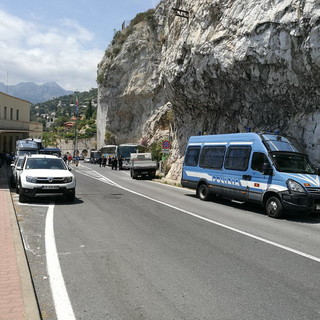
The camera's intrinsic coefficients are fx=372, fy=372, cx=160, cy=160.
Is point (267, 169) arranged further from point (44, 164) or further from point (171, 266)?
point (44, 164)

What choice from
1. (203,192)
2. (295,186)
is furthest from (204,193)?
(295,186)

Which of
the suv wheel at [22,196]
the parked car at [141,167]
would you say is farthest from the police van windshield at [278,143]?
the parked car at [141,167]

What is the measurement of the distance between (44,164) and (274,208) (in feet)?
27.2

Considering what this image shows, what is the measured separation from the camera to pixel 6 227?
8250mm

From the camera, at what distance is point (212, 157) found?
14961 millimetres

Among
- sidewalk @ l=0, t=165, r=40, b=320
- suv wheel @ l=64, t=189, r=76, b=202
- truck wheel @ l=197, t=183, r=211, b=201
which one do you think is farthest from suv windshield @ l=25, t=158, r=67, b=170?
sidewalk @ l=0, t=165, r=40, b=320

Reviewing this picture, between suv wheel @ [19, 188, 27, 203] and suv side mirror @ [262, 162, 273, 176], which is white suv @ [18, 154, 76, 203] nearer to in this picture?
suv wheel @ [19, 188, 27, 203]

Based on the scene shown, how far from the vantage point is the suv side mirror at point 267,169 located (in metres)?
11.5

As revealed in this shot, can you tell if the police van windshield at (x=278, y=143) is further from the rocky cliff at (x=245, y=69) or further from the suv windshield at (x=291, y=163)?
the rocky cliff at (x=245, y=69)

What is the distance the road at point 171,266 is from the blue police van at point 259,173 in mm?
804

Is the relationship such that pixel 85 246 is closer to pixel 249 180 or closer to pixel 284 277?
pixel 284 277

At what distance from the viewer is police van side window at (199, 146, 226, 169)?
1438 cm

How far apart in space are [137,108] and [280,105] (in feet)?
138

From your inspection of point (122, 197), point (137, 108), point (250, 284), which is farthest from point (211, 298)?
point (137, 108)
